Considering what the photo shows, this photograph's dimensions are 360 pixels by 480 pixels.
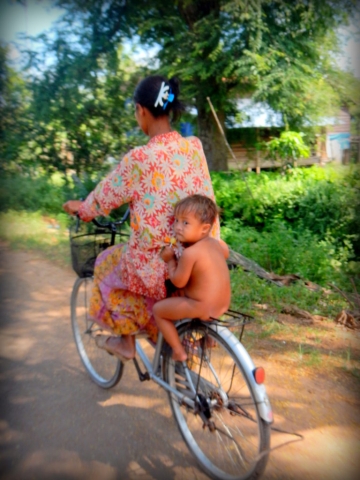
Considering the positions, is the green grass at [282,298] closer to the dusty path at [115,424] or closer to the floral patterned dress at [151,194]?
the dusty path at [115,424]

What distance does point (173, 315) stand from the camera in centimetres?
254

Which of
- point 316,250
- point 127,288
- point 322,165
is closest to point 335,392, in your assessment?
point 127,288

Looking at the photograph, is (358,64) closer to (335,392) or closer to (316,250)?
(335,392)

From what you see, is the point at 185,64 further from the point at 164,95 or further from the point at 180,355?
the point at 180,355

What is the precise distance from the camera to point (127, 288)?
9.54 ft

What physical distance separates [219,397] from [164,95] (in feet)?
5.36

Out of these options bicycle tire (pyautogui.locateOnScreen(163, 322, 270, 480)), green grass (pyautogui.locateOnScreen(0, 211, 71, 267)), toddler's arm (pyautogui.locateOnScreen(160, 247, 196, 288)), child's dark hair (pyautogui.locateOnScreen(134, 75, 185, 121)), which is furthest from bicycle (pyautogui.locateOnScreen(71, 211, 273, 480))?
green grass (pyautogui.locateOnScreen(0, 211, 71, 267))

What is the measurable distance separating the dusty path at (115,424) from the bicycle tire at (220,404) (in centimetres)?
13

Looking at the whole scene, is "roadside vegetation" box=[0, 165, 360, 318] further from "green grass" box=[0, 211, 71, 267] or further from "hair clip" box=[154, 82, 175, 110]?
"hair clip" box=[154, 82, 175, 110]

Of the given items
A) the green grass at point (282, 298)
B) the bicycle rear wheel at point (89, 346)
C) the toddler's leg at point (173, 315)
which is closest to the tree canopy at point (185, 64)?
the green grass at point (282, 298)

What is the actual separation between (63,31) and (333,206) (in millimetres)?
7327

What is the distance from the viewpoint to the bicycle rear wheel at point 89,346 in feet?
11.9

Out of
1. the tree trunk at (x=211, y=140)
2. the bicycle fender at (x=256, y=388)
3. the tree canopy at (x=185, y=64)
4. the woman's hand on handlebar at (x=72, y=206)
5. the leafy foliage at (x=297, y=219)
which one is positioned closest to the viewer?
the bicycle fender at (x=256, y=388)

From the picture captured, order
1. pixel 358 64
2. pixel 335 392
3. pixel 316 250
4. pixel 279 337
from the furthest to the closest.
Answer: pixel 316 250 → pixel 279 337 → pixel 335 392 → pixel 358 64
